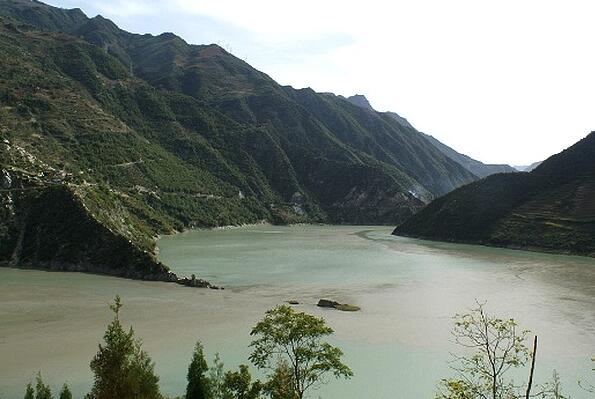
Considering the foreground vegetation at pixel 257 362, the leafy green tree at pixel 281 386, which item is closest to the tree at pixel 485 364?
the foreground vegetation at pixel 257 362

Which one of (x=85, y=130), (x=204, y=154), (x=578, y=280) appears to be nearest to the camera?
(x=578, y=280)

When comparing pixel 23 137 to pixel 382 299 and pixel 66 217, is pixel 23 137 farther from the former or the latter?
pixel 382 299

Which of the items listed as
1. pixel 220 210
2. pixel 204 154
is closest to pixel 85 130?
pixel 220 210

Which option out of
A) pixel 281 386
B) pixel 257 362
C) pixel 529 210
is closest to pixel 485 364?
pixel 257 362

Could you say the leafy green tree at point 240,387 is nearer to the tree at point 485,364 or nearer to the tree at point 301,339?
the tree at point 301,339

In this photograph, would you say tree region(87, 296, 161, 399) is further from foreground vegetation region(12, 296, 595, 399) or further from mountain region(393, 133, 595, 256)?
mountain region(393, 133, 595, 256)

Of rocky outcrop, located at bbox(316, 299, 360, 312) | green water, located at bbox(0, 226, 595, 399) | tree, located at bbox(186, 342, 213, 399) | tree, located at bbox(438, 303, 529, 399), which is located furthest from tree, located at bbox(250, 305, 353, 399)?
rocky outcrop, located at bbox(316, 299, 360, 312)
